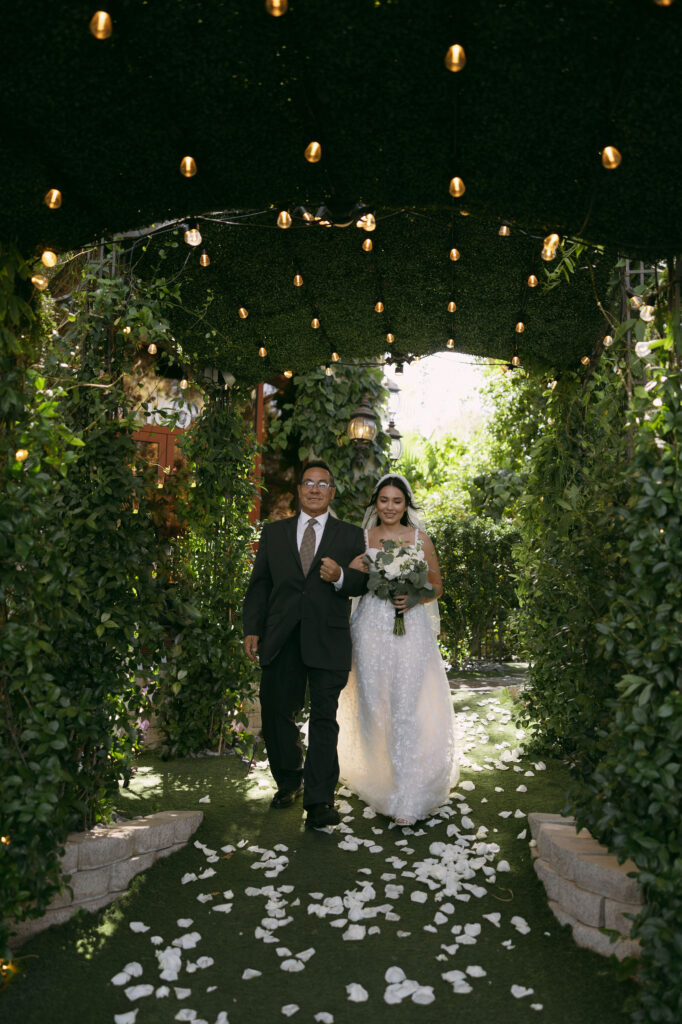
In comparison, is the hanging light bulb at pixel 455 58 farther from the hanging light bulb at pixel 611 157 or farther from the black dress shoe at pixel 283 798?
the black dress shoe at pixel 283 798

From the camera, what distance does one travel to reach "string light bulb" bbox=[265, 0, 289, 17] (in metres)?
2.17

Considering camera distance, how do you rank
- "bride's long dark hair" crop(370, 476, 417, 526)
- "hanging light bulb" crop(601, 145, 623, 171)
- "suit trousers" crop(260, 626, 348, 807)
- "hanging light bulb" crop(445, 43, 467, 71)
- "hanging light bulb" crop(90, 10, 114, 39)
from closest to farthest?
"hanging light bulb" crop(90, 10, 114, 39)
"hanging light bulb" crop(445, 43, 467, 71)
"hanging light bulb" crop(601, 145, 623, 171)
"suit trousers" crop(260, 626, 348, 807)
"bride's long dark hair" crop(370, 476, 417, 526)

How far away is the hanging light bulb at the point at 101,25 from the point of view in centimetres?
216

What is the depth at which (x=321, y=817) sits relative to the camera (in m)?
4.29

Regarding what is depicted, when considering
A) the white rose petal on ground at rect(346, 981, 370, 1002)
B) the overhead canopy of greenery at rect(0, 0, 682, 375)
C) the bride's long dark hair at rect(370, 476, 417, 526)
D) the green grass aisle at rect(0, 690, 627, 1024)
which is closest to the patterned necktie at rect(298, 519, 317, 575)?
the bride's long dark hair at rect(370, 476, 417, 526)

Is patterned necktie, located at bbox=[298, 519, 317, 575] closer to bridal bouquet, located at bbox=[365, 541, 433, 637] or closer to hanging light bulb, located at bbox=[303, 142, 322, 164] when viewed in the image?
bridal bouquet, located at bbox=[365, 541, 433, 637]

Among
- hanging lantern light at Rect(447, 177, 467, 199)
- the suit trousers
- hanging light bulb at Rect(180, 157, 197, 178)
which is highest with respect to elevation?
hanging light bulb at Rect(180, 157, 197, 178)

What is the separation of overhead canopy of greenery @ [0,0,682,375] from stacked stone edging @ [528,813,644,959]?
243 cm

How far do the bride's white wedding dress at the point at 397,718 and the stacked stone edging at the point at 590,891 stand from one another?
46.6 inches

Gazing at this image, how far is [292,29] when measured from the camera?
7.84 ft

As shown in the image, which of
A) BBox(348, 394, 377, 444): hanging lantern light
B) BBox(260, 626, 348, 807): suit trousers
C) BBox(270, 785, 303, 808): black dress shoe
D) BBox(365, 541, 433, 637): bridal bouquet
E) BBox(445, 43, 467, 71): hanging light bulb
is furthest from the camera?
BBox(348, 394, 377, 444): hanging lantern light

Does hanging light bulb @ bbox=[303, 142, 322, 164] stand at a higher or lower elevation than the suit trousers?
higher

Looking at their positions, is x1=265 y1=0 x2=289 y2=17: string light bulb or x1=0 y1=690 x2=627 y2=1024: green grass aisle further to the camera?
x1=0 y1=690 x2=627 y2=1024: green grass aisle

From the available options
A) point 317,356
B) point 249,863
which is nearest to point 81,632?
point 249,863
